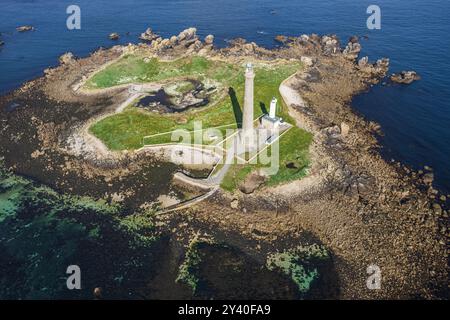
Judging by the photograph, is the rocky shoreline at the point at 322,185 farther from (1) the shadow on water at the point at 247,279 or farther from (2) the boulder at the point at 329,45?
(2) the boulder at the point at 329,45

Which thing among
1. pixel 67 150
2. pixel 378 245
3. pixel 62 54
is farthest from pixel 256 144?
pixel 62 54

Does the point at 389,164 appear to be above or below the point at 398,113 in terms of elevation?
below

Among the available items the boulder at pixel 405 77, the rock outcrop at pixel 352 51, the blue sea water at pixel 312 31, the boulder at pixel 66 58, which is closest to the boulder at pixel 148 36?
the blue sea water at pixel 312 31

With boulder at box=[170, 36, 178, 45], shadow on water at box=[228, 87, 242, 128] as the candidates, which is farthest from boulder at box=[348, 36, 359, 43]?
boulder at box=[170, 36, 178, 45]

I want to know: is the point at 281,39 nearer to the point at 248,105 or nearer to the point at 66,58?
the point at 248,105

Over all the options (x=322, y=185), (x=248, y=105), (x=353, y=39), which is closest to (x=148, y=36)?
(x=353, y=39)

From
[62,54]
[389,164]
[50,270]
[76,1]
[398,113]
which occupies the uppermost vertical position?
[76,1]

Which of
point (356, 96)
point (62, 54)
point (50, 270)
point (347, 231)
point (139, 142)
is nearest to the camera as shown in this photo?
point (50, 270)

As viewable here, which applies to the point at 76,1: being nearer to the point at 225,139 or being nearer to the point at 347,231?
the point at 225,139
